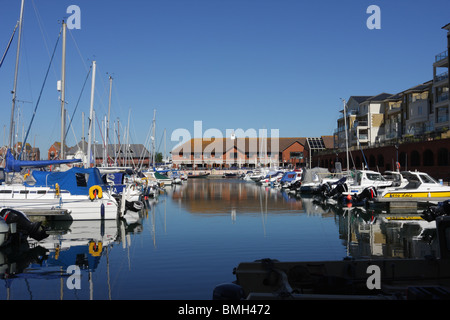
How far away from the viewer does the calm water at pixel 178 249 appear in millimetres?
12344

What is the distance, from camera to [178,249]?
18.3m

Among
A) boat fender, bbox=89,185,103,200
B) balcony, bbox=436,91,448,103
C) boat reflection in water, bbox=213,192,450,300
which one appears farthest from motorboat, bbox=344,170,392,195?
boat reflection in water, bbox=213,192,450,300

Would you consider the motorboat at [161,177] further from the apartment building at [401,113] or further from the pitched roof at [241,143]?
the pitched roof at [241,143]

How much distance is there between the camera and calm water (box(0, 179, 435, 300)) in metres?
12.3

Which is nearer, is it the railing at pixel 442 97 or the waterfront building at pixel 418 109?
the railing at pixel 442 97

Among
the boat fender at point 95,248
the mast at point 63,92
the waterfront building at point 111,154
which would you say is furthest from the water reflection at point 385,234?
the waterfront building at point 111,154

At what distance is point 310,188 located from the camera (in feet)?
165

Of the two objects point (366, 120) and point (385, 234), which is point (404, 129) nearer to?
point (366, 120)

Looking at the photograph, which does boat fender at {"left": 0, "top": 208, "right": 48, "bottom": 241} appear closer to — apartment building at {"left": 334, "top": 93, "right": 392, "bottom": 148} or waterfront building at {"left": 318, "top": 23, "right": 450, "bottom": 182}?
waterfront building at {"left": 318, "top": 23, "right": 450, "bottom": 182}

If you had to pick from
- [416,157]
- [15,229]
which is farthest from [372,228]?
[416,157]

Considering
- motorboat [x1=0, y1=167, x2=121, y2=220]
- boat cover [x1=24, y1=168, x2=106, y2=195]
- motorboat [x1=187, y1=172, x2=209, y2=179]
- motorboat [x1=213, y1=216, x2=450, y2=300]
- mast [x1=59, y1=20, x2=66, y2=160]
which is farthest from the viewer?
motorboat [x1=187, y1=172, x2=209, y2=179]

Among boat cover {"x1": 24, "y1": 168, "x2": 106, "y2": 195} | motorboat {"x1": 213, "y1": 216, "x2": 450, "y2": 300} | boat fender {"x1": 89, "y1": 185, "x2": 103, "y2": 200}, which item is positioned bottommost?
motorboat {"x1": 213, "y1": 216, "x2": 450, "y2": 300}
